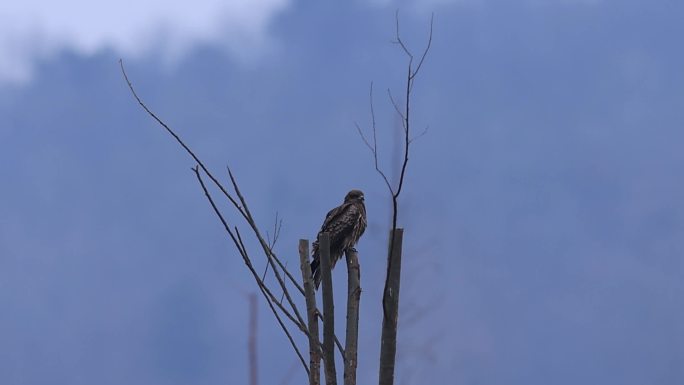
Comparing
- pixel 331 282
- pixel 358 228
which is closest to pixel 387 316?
pixel 331 282

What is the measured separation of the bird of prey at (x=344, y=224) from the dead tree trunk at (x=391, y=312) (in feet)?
18.4

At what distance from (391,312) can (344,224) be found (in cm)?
765

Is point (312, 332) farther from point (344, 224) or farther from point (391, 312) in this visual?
point (344, 224)

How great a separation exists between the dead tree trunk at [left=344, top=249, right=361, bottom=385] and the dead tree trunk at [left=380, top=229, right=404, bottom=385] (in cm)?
42

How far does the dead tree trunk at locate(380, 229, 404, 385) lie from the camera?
4.51 meters

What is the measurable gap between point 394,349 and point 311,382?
2.33ft

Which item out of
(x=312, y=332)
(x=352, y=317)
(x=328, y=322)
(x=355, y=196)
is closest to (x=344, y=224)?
(x=355, y=196)

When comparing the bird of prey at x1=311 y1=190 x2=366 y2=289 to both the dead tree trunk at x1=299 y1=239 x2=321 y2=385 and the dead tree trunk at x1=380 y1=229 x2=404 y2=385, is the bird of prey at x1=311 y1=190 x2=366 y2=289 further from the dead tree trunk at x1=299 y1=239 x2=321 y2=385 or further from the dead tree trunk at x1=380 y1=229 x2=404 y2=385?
the dead tree trunk at x1=380 y1=229 x2=404 y2=385

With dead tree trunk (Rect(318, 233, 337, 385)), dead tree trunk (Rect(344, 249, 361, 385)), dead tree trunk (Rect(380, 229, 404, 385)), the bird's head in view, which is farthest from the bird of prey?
dead tree trunk (Rect(380, 229, 404, 385))

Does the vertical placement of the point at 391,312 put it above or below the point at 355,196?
below

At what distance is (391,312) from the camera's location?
181 inches

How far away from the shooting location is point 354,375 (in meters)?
4.92

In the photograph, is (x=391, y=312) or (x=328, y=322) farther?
(x=328, y=322)

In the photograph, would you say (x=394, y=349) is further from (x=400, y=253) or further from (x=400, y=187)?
(x=400, y=187)
